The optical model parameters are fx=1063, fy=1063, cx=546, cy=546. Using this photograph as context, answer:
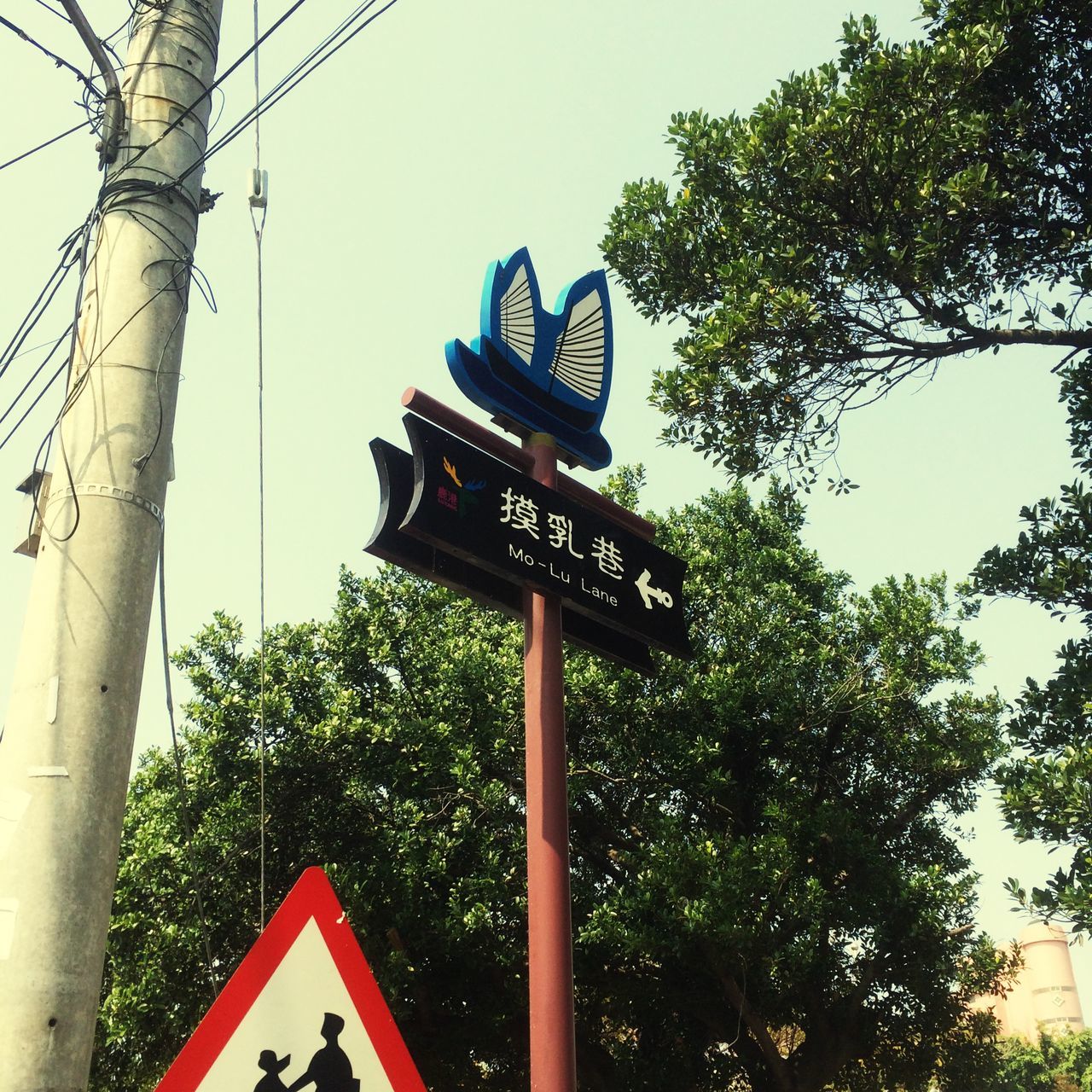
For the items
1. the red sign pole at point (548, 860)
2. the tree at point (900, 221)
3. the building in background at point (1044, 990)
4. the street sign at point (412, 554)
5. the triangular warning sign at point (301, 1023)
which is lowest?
the triangular warning sign at point (301, 1023)

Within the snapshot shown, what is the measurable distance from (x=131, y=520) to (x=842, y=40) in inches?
332

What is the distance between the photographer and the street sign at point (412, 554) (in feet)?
14.2

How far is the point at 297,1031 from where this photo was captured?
107 inches

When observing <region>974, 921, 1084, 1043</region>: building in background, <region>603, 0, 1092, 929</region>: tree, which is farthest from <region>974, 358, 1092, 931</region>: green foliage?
<region>974, 921, 1084, 1043</region>: building in background

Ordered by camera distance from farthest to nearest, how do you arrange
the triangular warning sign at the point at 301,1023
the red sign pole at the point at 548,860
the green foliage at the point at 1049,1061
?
the green foliage at the point at 1049,1061 → the red sign pole at the point at 548,860 → the triangular warning sign at the point at 301,1023

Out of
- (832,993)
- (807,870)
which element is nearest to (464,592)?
(807,870)

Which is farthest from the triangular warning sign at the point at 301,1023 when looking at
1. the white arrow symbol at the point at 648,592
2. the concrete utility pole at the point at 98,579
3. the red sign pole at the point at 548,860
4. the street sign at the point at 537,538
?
the white arrow symbol at the point at 648,592

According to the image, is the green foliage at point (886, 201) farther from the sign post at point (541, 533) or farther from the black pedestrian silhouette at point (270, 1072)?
the black pedestrian silhouette at point (270, 1072)

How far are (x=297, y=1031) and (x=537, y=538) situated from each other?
2388mm

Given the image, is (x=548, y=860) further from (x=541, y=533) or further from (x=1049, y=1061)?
(x=1049, y=1061)

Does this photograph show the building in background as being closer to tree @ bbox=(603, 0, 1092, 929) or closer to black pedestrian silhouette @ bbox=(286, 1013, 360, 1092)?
tree @ bbox=(603, 0, 1092, 929)

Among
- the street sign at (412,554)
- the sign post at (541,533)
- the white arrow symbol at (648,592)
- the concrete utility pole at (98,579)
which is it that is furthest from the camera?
the white arrow symbol at (648,592)

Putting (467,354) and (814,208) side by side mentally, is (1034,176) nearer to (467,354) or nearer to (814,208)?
(814,208)

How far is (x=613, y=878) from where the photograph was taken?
1370 centimetres
